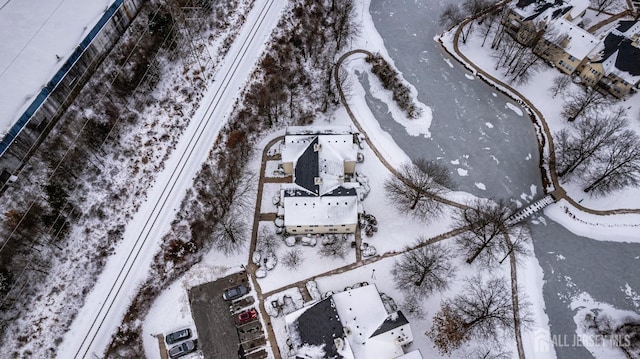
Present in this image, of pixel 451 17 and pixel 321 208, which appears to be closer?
pixel 321 208

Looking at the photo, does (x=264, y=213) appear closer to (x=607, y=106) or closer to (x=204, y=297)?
(x=204, y=297)

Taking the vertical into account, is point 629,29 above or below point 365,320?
above

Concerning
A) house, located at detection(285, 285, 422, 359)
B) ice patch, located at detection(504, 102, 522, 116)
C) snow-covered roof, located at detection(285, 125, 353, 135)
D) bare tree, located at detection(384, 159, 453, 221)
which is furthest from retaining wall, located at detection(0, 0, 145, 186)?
ice patch, located at detection(504, 102, 522, 116)

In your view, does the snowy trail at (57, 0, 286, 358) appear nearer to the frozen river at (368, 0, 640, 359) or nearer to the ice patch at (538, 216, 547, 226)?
the frozen river at (368, 0, 640, 359)

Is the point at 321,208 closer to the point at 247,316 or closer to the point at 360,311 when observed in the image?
the point at 360,311

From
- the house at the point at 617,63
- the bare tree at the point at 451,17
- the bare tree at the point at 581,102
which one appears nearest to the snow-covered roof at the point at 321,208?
the bare tree at the point at 581,102

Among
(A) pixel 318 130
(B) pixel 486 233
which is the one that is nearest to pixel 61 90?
(A) pixel 318 130

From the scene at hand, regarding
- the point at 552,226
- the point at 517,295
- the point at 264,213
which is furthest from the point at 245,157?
the point at 552,226
